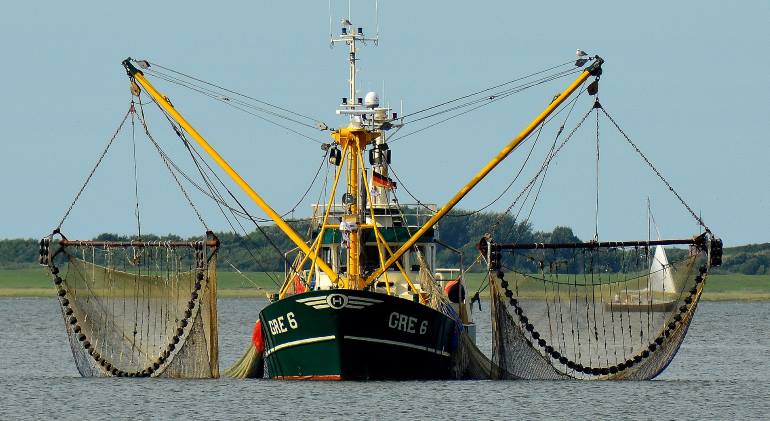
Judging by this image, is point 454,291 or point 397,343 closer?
point 397,343

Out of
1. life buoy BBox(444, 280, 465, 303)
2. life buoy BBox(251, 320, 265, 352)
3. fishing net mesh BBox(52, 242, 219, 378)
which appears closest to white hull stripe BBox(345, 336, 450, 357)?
fishing net mesh BBox(52, 242, 219, 378)

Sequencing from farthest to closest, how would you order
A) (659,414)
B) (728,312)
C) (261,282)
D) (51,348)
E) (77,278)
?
1. (261,282)
2. (728,312)
3. (51,348)
4. (77,278)
5. (659,414)

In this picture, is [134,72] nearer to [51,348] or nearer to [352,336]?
[352,336]

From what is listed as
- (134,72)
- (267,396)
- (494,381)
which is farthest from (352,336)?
(134,72)

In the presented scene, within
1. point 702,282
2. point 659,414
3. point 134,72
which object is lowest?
point 659,414

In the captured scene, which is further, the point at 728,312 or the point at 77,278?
the point at 728,312

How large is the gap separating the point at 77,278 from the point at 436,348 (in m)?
11.5

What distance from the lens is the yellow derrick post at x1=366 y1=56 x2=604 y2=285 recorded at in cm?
5338

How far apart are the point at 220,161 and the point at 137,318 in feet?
17.8

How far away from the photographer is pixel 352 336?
5025 centimetres

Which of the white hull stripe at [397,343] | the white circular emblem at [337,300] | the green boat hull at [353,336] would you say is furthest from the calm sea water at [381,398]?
the white circular emblem at [337,300]

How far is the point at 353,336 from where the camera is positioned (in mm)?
50250

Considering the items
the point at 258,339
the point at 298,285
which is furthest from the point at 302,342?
the point at 298,285

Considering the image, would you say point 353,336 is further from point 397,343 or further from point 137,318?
point 137,318
